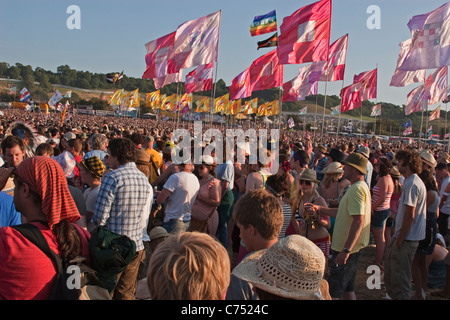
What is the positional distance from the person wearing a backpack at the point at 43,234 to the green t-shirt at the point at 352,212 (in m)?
2.83

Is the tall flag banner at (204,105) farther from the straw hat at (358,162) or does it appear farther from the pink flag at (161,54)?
the straw hat at (358,162)

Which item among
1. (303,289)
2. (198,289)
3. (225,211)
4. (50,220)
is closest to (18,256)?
(50,220)

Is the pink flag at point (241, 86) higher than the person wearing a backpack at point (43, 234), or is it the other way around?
the pink flag at point (241, 86)

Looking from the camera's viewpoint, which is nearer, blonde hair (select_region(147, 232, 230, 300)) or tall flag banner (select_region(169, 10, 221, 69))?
blonde hair (select_region(147, 232, 230, 300))

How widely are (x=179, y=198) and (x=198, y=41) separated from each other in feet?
35.4

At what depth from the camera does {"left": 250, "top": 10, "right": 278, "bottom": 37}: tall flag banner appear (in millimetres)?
15703

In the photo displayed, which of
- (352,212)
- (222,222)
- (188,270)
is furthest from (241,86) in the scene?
(188,270)

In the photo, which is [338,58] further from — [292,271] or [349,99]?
[292,271]

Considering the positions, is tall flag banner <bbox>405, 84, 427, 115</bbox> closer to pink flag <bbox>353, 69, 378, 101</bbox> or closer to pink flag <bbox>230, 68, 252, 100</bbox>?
pink flag <bbox>353, 69, 378, 101</bbox>

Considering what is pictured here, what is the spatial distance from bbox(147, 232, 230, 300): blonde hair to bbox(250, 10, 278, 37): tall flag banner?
1502 cm

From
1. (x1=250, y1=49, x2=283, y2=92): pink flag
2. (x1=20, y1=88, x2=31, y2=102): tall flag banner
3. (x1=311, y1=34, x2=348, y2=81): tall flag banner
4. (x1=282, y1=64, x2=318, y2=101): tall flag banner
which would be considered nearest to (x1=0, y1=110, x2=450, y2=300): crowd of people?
(x1=250, y1=49, x2=283, y2=92): pink flag

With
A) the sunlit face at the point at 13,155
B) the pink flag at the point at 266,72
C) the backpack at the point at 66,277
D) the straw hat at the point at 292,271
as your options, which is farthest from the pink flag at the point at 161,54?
the straw hat at the point at 292,271

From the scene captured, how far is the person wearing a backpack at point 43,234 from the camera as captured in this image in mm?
2090

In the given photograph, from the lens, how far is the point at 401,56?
16125mm
